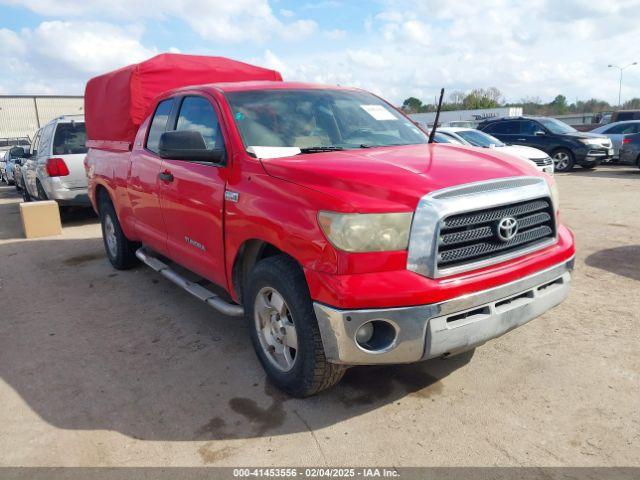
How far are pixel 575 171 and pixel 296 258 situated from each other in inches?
617

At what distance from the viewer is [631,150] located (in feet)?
49.6

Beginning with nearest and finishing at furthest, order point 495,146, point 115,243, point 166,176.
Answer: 1. point 166,176
2. point 115,243
3. point 495,146

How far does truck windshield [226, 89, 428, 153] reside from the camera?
3.58 meters

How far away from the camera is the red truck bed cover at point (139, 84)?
242 inches

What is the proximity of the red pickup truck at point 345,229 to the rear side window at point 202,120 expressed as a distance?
17 millimetres

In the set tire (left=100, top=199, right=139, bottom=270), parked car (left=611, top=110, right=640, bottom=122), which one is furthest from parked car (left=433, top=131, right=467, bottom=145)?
parked car (left=611, top=110, right=640, bottom=122)

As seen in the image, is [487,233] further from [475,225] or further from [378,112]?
[378,112]

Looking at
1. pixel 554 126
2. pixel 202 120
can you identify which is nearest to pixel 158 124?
pixel 202 120

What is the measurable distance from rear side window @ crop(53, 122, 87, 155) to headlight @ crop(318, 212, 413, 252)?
811cm

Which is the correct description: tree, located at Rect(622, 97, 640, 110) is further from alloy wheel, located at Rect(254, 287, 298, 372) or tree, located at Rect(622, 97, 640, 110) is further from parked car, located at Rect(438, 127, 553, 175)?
alloy wheel, located at Rect(254, 287, 298, 372)

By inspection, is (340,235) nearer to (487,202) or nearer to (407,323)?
(407,323)

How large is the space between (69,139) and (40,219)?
5.71ft

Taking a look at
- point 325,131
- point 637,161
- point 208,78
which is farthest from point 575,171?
point 325,131

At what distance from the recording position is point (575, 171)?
52.5 feet
